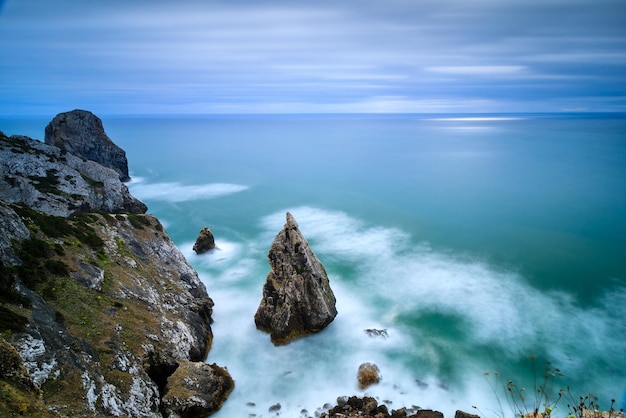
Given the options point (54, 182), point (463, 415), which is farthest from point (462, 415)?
point (54, 182)

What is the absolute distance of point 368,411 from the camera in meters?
23.0

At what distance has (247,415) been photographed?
23984mm

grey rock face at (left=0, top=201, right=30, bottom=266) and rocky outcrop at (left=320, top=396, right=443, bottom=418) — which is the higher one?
grey rock face at (left=0, top=201, right=30, bottom=266)

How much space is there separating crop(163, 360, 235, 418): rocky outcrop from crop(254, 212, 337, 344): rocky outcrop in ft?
20.6

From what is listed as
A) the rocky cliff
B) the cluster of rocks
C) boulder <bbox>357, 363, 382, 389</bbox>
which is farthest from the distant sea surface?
the rocky cliff

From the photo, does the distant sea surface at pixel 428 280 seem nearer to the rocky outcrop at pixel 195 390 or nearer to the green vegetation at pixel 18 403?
the rocky outcrop at pixel 195 390

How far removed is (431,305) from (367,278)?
7.89 m

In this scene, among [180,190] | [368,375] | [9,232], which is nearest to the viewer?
[9,232]

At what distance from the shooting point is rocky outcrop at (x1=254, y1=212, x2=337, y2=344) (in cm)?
3084

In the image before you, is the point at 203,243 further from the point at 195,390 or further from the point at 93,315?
the point at 195,390

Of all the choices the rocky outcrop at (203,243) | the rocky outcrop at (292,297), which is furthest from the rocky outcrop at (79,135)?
the rocky outcrop at (292,297)

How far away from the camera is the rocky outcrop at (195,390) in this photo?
70.8 feet

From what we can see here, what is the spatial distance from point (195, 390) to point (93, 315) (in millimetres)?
7538

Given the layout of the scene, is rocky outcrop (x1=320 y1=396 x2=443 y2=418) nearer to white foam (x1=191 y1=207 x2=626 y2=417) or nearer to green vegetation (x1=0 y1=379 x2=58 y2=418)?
white foam (x1=191 y1=207 x2=626 y2=417)
